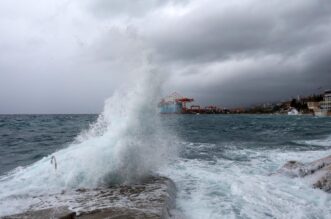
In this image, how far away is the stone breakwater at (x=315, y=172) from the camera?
8.15 m

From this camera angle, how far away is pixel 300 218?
20.1 ft

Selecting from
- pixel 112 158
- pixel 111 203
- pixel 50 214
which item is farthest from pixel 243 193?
pixel 50 214

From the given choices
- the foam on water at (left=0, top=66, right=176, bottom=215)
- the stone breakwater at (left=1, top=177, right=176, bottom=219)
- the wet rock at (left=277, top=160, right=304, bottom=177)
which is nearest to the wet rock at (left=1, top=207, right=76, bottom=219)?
the stone breakwater at (left=1, top=177, right=176, bottom=219)

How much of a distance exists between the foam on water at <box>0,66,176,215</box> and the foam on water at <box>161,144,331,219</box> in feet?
4.31

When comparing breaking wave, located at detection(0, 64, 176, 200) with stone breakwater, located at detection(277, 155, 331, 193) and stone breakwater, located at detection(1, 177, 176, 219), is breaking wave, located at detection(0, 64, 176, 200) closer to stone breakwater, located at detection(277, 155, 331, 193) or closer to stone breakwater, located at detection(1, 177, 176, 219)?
stone breakwater, located at detection(1, 177, 176, 219)

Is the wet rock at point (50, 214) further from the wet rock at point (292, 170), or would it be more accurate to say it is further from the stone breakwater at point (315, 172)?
the wet rock at point (292, 170)

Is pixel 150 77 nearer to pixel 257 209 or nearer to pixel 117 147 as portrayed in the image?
pixel 117 147

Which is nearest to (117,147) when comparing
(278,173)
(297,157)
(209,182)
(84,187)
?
(84,187)

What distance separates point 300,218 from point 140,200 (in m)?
3.27

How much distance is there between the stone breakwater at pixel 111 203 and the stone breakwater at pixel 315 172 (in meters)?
3.96

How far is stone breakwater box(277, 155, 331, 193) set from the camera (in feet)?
26.7

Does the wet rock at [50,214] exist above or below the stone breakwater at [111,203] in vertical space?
above

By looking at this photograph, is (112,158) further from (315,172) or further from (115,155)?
(315,172)

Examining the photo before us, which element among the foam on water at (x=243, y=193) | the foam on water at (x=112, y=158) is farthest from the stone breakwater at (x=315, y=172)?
the foam on water at (x=112, y=158)
